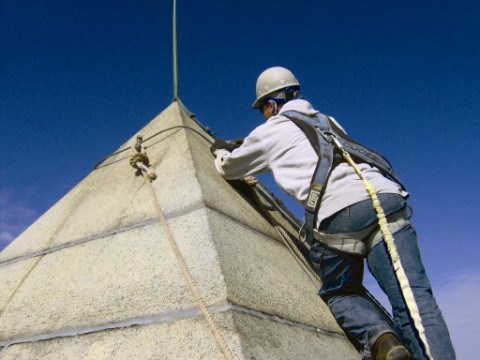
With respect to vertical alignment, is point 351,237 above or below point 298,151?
below

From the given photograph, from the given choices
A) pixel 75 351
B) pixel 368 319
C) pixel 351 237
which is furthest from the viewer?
pixel 368 319

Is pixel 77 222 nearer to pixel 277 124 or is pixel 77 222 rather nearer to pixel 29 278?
pixel 29 278

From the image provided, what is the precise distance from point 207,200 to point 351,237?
91 cm

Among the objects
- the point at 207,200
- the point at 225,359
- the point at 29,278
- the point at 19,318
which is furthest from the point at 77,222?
the point at 225,359

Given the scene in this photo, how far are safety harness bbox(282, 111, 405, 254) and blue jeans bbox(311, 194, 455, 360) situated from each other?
0.06 m

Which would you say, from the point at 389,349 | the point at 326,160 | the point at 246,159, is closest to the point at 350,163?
the point at 326,160

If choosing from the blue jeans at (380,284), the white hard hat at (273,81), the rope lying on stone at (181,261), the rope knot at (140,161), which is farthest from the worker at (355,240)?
the rope knot at (140,161)

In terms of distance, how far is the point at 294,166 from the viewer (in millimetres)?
2637

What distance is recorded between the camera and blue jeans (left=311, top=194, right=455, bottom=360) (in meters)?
2.01

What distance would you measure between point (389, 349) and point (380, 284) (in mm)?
334

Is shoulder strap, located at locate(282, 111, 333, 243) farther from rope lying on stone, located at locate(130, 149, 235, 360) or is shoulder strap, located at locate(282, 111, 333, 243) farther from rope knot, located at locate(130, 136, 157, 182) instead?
rope knot, located at locate(130, 136, 157, 182)

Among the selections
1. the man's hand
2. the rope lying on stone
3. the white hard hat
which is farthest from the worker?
the rope lying on stone

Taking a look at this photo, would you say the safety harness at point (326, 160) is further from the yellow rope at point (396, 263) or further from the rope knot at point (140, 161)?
the rope knot at point (140, 161)

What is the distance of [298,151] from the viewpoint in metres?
2.62
